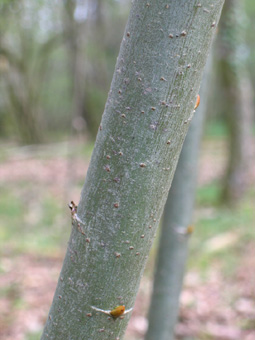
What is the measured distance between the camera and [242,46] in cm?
634

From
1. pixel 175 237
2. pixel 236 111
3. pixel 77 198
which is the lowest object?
pixel 77 198

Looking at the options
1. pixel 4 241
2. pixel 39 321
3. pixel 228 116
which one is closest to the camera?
pixel 39 321

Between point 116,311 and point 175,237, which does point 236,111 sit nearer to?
point 175,237

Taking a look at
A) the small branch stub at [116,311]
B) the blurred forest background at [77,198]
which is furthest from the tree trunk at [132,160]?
the blurred forest background at [77,198]

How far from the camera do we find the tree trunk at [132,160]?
824mm

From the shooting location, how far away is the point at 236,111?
6914mm

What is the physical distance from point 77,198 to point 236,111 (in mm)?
3952

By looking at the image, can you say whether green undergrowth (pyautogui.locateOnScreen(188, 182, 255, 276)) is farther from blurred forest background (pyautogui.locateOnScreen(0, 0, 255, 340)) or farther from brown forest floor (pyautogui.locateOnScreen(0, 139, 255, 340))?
brown forest floor (pyautogui.locateOnScreen(0, 139, 255, 340))

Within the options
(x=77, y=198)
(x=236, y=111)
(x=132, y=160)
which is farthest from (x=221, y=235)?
(x=132, y=160)

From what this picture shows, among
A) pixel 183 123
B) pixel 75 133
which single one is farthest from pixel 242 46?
pixel 183 123

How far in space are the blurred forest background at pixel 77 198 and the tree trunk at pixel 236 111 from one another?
0.02 meters

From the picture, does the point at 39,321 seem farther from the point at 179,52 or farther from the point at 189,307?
the point at 179,52

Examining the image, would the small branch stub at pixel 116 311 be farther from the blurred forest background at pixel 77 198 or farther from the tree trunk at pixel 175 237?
the blurred forest background at pixel 77 198

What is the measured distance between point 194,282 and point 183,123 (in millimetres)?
3925
